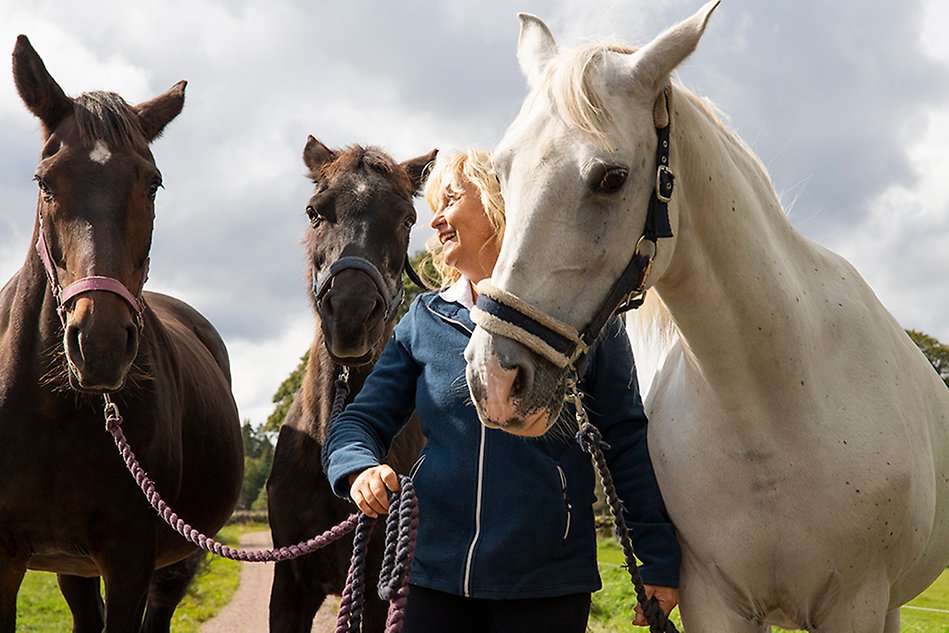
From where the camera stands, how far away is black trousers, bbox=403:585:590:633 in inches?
105

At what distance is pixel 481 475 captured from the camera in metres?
2.74

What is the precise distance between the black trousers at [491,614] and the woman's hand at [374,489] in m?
0.38

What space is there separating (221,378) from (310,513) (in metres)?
2.19

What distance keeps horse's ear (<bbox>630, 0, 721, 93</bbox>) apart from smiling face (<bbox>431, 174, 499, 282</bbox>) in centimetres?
67

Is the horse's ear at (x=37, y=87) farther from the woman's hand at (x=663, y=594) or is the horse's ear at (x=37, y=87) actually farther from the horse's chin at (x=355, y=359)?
the woman's hand at (x=663, y=594)

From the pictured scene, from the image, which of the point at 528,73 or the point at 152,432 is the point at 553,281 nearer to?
the point at 528,73

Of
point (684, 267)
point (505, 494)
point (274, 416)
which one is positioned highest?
point (274, 416)

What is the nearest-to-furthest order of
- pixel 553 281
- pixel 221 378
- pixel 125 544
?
pixel 553 281
pixel 125 544
pixel 221 378

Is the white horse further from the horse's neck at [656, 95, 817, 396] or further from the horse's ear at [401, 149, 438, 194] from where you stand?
the horse's ear at [401, 149, 438, 194]

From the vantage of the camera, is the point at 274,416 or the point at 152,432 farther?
the point at 274,416

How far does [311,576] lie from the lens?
13.7 feet

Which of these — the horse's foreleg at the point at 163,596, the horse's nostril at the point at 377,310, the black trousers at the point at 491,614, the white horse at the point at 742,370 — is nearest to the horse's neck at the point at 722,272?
the white horse at the point at 742,370

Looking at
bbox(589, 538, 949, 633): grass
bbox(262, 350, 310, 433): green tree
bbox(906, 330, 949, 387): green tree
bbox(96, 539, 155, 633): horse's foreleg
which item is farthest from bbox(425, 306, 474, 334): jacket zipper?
bbox(906, 330, 949, 387): green tree

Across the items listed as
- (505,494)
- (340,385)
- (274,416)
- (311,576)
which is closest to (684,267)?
(505,494)
